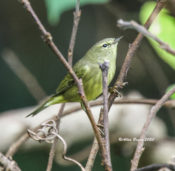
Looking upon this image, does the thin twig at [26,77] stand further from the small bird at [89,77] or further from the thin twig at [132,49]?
→ the thin twig at [132,49]

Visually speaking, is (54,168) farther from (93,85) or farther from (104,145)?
(104,145)

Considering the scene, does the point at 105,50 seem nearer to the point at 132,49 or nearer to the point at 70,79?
the point at 70,79

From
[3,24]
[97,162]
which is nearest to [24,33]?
[3,24]

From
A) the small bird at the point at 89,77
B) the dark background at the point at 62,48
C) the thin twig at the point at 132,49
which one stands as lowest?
the dark background at the point at 62,48

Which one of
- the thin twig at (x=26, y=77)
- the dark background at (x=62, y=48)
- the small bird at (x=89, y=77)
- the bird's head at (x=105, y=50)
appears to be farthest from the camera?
the dark background at (x=62, y=48)

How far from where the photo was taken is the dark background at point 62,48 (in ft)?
13.2

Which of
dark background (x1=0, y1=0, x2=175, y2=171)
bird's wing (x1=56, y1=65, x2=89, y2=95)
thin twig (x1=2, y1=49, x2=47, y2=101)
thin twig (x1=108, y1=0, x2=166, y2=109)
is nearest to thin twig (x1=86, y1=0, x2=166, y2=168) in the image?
thin twig (x1=108, y1=0, x2=166, y2=109)

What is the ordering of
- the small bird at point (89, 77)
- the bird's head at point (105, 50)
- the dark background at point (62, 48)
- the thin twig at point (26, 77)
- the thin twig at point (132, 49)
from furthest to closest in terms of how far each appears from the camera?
the dark background at point (62, 48) → the thin twig at point (26, 77) → the bird's head at point (105, 50) → the small bird at point (89, 77) → the thin twig at point (132, 49)

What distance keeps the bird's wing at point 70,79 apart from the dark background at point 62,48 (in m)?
1.44

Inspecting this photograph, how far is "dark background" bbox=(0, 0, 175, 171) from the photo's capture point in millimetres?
4023

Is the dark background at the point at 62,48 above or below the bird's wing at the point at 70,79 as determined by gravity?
below

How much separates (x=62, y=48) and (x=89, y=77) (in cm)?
197

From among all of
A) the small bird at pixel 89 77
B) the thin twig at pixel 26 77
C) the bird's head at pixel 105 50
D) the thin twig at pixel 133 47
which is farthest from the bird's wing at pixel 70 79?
the thin twig at pixel 133 47

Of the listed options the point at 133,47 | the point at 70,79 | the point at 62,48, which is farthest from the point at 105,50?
the point at 62,48
